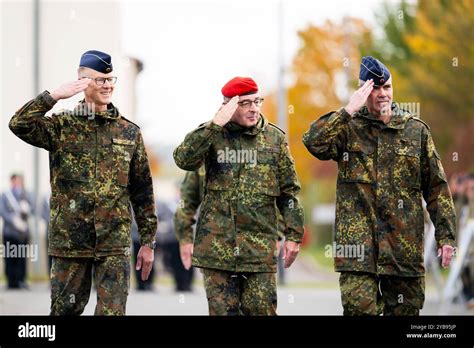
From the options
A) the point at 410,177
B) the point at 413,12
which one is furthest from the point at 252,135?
the point at 413,12

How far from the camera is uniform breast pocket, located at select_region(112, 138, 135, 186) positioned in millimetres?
9641

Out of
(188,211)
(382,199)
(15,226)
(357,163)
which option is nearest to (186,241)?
(188,211)

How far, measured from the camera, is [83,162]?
9.56m

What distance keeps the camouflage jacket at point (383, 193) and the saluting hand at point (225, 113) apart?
59 cm

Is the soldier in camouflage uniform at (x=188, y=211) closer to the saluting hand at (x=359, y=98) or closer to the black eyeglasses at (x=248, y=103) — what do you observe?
the black eyeglasses at (x=248, y=103)

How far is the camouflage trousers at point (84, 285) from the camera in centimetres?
946

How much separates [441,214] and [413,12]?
26926 millimetres

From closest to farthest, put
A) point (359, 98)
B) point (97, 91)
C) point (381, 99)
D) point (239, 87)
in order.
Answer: point (359, 98) < point (97, 91) < point (381, 99) < point (239, 87)

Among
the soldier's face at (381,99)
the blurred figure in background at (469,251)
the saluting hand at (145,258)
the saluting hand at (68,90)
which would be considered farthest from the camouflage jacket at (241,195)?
the blurred figure in background at (469,251)

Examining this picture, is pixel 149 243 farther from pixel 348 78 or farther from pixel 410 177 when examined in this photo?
pixel 348 78

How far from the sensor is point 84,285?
9555mm

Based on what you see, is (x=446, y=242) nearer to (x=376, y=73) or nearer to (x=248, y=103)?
(x=376, y=73)

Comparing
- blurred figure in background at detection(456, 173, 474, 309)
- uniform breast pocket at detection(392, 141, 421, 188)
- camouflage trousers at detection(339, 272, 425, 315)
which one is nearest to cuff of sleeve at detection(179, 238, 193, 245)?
camouflage trousers at detection(339, 272, 425, 315)

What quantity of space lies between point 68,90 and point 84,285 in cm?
144
